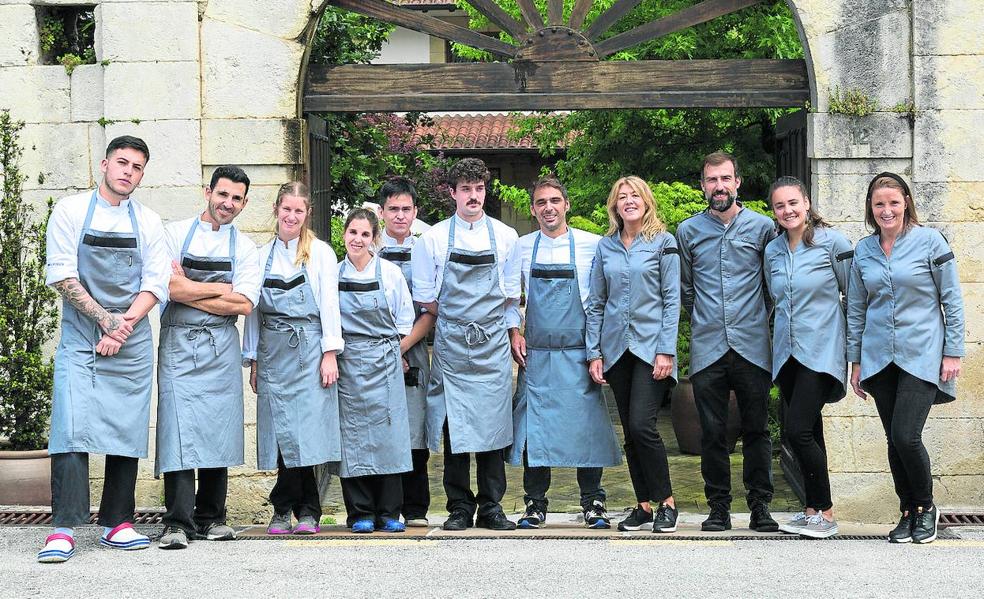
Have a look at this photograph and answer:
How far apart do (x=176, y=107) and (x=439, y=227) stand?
1.96 metres

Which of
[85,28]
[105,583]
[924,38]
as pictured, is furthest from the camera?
[85,28]

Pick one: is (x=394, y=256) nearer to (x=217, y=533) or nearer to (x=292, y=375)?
(x=292, y=375)

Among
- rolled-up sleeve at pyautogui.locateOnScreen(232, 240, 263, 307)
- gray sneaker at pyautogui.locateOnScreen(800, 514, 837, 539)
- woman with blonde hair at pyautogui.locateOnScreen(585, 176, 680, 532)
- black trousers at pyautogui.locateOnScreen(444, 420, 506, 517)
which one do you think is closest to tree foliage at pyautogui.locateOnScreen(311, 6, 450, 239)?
rolled-up sleeve at pyautogui.locateOnScreen(232, 240, 263, 307)

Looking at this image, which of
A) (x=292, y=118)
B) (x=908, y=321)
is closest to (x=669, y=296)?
(x=908, y=321)

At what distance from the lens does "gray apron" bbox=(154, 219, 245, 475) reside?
6281 millimetres

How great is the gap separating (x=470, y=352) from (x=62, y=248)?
201 centimetres

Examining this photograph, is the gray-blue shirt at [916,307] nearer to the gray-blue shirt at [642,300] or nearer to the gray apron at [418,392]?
the gray-blue shirt at [642,300]

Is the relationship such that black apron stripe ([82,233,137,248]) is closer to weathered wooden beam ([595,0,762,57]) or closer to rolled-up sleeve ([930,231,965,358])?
weathered wooden beam ([595,0,762,57])

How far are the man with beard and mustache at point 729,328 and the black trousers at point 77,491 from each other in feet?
9.12

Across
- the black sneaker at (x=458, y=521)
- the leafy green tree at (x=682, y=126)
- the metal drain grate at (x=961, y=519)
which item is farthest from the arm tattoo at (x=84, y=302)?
the leafy green tree at (x=682, y=126)

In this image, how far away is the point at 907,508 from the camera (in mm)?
6355

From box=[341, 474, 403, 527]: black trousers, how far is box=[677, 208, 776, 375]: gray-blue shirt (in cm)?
163

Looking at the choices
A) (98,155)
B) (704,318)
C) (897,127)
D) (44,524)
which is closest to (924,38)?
(897,127)

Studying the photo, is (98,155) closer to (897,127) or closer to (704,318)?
(704,318)
